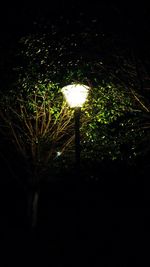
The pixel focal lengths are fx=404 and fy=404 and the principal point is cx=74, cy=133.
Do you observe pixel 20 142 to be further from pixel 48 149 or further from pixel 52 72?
pixel 52 72

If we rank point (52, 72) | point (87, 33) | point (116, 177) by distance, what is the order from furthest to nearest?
point (116, 177) < point (52, 72) < point (87, 33)

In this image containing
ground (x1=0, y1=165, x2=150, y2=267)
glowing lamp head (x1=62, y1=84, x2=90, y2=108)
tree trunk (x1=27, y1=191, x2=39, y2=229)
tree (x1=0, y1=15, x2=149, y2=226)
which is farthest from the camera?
tree trunk (x1=27, y1=191, x2=39, y2=229)

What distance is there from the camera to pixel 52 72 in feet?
35.7

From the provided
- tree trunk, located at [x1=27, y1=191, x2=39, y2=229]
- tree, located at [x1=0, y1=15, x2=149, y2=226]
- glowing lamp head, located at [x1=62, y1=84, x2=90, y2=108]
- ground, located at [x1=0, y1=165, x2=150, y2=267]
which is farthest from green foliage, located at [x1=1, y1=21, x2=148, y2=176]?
tree trunk, located at [x1=27, y1=191, x2=39, y2=229]

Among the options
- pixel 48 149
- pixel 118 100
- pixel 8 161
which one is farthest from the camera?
pixel 8 161

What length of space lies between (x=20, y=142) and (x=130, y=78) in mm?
9087

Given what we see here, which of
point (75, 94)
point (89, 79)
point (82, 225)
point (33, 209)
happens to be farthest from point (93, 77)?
point (33, 209)

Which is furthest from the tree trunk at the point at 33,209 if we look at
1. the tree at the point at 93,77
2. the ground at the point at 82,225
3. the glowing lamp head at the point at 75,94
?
the glowing lamp head at the point at 75,94

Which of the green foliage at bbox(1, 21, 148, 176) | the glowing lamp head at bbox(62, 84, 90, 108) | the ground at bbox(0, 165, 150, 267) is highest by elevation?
the green foliage at bbox(1, 21, 148, 176)

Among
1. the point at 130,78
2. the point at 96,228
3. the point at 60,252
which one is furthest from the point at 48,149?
the point at 130,78

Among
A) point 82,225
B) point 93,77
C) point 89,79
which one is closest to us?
point 93,77

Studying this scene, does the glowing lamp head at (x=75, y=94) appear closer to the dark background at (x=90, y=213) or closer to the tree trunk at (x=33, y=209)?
the dark background at (x=90, y=213)

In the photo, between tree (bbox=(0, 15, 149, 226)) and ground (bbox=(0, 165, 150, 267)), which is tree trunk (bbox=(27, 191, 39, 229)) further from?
tree (bbox=(0, 15, 149, 226))

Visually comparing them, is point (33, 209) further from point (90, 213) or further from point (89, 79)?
point (89, 79)
